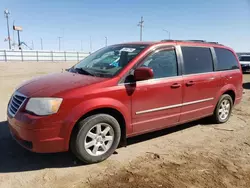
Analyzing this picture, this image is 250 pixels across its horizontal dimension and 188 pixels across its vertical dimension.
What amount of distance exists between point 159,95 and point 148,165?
116 cm

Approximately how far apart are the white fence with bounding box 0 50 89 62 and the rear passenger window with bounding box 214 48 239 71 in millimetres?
26959

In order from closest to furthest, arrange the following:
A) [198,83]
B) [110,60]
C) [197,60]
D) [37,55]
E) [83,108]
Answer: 1. [83,108]
2. [110,60]
3. [198,83]
4. [197,60]
5. [37,55]

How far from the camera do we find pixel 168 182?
3.06 m

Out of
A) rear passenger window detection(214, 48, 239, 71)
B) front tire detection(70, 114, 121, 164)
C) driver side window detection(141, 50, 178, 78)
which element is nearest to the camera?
front tire detection(70, 114, 121, 164)

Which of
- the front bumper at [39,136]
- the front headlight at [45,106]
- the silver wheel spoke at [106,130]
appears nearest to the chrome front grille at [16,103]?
the front bumper at [39,136]

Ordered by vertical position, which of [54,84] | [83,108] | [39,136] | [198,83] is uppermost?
[54,84]

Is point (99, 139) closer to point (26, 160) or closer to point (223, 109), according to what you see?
point (26, 160)

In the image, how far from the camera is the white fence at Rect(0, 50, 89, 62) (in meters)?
27.6

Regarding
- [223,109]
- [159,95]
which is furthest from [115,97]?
[223,109]

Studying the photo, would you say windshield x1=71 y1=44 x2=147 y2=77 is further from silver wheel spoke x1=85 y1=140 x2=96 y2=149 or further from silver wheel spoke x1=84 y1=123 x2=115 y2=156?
silver wheel spoke x1=85 y1=140 x2=96 y2=149

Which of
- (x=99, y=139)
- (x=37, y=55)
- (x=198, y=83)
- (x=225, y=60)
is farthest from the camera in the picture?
(x=37, y=55)

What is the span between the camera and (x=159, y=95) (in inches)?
158

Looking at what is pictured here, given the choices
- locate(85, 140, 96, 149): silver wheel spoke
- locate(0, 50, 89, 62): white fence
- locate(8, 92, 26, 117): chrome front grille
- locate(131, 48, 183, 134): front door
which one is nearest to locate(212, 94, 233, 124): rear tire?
locate(131, 48, 183, 134): front door

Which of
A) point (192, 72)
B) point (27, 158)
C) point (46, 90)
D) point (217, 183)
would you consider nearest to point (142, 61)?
point (192, 72)
